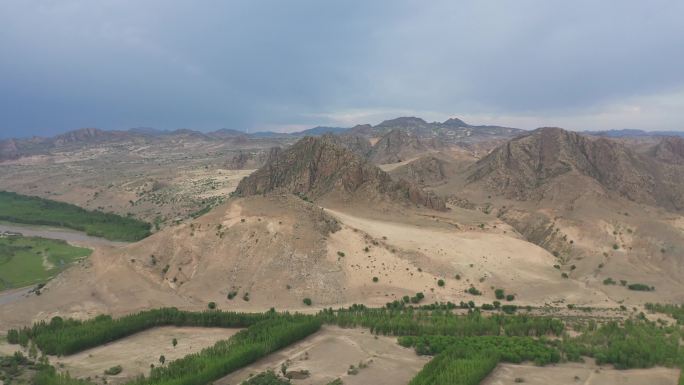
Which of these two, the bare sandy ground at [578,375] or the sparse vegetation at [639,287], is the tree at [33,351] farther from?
the sparse vegetation at [639,287]

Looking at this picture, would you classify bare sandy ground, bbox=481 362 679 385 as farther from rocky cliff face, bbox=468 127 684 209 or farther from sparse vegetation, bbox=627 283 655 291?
rocky cliff face, bbox=468 127 684 209

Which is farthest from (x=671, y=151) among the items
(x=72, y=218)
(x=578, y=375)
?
(x=72, y=218)

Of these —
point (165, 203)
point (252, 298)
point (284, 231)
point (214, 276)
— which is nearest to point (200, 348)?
point (252, 298)

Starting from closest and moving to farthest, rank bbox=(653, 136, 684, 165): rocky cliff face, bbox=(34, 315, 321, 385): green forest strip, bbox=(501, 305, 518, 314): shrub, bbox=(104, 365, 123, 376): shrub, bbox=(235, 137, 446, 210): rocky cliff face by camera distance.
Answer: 1. bbox=(34, 315, 321, 385): green forest strip
2. bbox=(104, 365, 123, 376): shrub
3. bbox=(501, 305, 518, 314): shrub
4. bbox=(235, 137, 446, 210): rocky cliff face
5. bbox=(653, 136, 684, 165): rocky cliff face

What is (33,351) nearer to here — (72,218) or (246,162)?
(72,218)

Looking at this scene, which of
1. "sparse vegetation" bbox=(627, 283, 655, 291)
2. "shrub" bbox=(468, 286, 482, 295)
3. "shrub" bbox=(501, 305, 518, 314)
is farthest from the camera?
"sparse vegetation" bbox=(627, 283, 655, 291)

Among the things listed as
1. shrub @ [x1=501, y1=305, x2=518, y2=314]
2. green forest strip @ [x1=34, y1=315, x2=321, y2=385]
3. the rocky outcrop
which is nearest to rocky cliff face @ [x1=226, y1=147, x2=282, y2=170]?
the rocky outcrop
